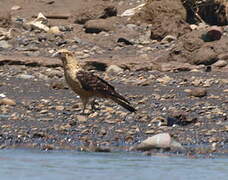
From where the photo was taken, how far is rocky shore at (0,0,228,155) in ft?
34.8

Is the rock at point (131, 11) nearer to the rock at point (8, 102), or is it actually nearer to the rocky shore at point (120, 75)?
the rocky shore at point (120, 75)

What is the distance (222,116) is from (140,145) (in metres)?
2.12

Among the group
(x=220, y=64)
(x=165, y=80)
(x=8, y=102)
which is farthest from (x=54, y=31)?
(x=8, y=102)

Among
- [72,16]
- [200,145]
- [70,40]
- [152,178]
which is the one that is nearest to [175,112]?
[200,145]

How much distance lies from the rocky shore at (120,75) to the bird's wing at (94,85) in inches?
10.5

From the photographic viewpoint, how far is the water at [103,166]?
8.79 meters

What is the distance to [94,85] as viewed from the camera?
1233cm

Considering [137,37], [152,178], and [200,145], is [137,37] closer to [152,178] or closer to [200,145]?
[200,145]

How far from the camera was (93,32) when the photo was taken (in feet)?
65.6

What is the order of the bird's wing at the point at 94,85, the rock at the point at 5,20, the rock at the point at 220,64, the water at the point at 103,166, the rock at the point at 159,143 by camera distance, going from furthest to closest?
the rock at the point at 5,20
the rock at the point at 220,64
the bird's wing at the point at 94,85
the rock at the point at 159,143
the water at the point at 103,166

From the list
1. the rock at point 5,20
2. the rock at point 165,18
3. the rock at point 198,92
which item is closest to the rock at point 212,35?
the rock at point 165,18

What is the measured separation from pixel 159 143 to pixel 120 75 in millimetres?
6027

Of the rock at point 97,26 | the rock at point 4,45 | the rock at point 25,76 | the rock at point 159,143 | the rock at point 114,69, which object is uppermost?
the rock at point 97,26

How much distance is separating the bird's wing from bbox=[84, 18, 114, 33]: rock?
25.1 ft
